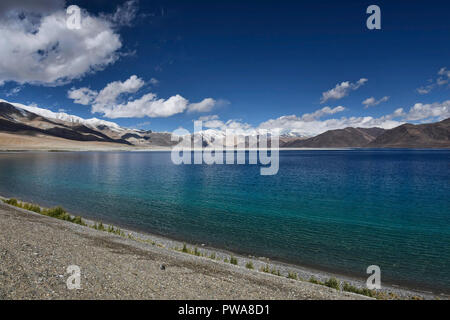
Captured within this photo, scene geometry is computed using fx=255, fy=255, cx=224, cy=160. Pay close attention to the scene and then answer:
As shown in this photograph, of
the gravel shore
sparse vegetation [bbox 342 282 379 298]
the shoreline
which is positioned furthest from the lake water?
the gravel shore

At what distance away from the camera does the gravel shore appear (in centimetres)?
722

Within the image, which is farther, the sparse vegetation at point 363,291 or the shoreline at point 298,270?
the shoreline at point 298,270

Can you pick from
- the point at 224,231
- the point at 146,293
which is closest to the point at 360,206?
the point at 224,231

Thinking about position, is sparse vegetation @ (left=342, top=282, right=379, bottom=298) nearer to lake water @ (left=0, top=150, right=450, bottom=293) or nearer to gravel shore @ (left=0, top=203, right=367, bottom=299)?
gravel shore @ (left=0, top=203, right=367, bottom=299)


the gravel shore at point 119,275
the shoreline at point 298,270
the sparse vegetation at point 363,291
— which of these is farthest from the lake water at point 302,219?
the gravel shore at point 119,275

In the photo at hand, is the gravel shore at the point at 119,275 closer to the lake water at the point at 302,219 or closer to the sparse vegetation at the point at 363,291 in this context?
the sparse vegetation at the point at 363,291

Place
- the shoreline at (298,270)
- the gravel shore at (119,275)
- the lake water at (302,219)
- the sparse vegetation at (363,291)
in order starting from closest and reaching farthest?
the gravel shore at (119,275), the sparse vegetation at (363,291), the shoreline at (298,270), the lake water at (302,219)

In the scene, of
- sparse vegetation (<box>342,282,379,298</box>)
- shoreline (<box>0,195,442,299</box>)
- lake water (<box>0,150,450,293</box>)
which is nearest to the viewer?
sparse vegetation (<box>342,282,379,298</box>)

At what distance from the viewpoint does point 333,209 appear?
2602 cm

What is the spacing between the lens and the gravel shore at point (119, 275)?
7223mm

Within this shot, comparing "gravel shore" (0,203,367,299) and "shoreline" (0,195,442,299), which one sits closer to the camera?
"gravel shore" (0,203,367,299)

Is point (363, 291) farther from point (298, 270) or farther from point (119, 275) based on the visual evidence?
point (119, 275)

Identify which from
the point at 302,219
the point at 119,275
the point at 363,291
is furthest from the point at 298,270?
the point at 302,219
